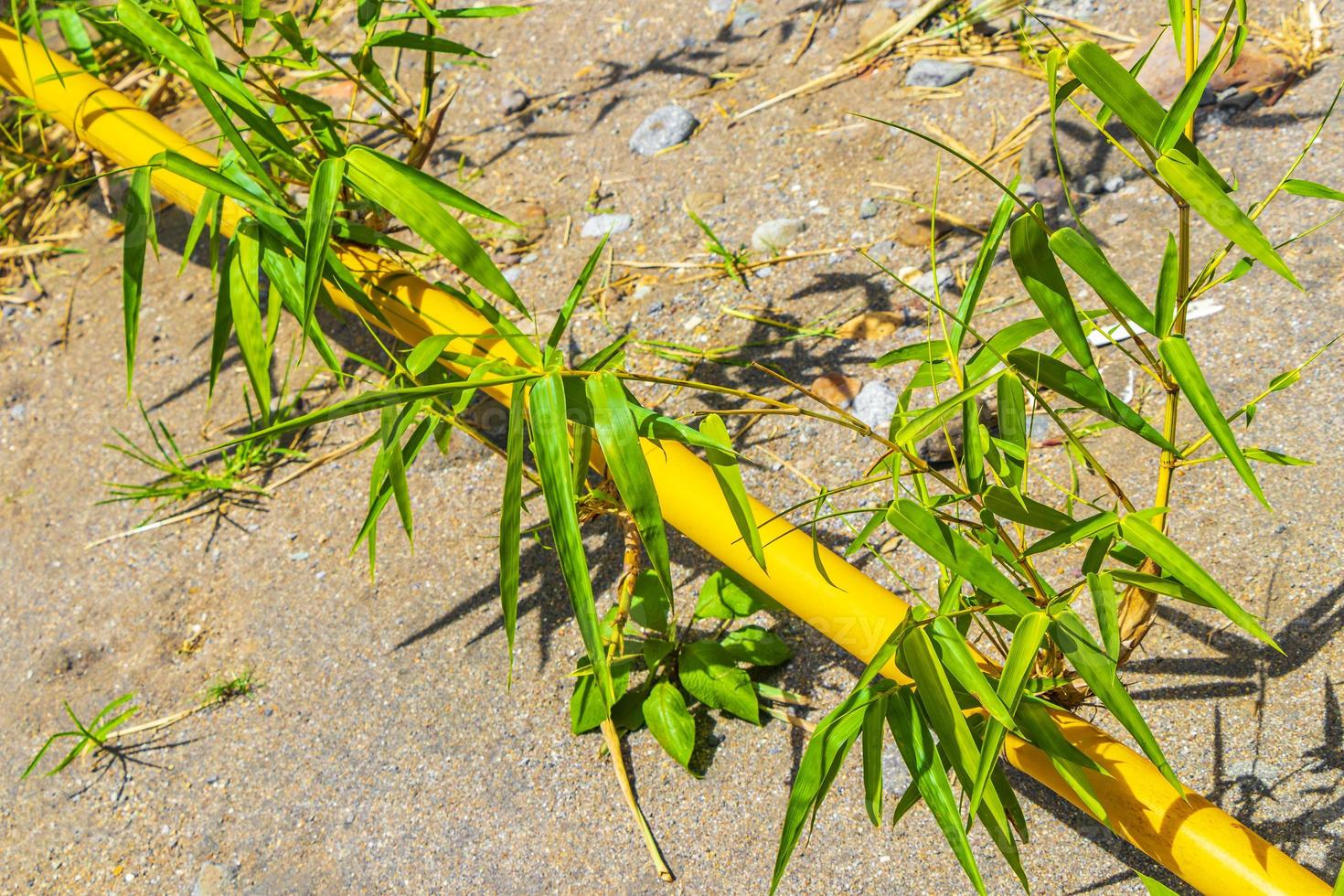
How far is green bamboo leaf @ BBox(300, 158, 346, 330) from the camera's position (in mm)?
1019

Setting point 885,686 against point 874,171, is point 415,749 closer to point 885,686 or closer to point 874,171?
point 885,686

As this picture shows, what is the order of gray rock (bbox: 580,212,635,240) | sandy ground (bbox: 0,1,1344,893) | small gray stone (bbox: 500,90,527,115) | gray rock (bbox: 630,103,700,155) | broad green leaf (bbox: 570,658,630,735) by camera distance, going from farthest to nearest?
small gray stone (bbox: 500,90,527,115) < gray rock (bbox: 630,103,700,155) < gray rock (bbox: 580,212,635,240) < broad green leaf (bbox: 570,658,630,735) < sandy ground (bbox: 0,1,1344,893)

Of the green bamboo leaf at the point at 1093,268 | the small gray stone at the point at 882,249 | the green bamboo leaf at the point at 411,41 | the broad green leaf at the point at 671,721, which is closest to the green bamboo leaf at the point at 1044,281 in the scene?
the green bamboo leaf at the point at 1093,268

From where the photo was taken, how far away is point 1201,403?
2.65 ft

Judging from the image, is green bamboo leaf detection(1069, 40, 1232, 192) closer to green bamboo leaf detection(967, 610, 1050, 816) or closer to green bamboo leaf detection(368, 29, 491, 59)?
green bamboo leaf detection(967, 610, 1050, 816)

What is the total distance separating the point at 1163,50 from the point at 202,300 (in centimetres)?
177

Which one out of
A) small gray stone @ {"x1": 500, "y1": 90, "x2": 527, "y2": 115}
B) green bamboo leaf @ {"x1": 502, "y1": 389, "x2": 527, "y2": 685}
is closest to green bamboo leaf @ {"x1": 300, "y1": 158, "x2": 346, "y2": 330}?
green bamboo leaf @ {"x1": 502, "y1": 389, "x2": 527, "y2": 685}

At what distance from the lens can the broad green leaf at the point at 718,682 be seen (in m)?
1.32

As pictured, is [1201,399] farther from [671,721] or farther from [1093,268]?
[671,721]

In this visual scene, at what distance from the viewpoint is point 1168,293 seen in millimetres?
894

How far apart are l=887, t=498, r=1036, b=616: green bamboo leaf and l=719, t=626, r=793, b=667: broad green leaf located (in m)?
0.50

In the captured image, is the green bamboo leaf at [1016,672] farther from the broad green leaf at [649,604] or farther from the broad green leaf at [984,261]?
the broad green leaf at [649,604]

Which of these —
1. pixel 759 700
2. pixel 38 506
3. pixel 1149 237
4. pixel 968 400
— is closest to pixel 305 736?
pixel 759 700

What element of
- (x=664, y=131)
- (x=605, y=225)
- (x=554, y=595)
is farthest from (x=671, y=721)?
(x=664, y=131)
